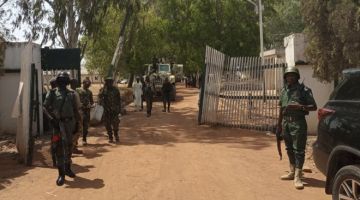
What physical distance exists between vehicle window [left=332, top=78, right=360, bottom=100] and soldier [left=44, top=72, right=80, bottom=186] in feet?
14.0

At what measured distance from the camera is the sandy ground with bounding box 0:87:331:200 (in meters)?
7.66

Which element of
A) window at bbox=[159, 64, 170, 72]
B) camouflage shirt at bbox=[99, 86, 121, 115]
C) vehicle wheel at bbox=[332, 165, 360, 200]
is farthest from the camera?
window at bbox=[159, 64, 170, 72]

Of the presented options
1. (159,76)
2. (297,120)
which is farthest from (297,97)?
(159,76)

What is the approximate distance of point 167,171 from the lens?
937 centimetres

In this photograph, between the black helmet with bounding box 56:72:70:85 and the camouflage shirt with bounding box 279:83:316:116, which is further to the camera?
the black helmet with bounding box 56:72:70:85

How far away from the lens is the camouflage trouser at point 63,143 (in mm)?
8430

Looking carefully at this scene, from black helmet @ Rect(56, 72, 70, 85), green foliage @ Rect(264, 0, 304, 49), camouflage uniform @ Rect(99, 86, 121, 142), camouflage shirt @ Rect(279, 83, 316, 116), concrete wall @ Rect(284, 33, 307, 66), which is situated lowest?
camouflage uniform @ Rect(99, 86, 121, 142)

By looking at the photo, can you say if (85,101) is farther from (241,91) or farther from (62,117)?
(241,91)

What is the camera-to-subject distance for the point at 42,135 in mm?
14859

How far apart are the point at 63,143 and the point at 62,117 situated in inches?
16.4

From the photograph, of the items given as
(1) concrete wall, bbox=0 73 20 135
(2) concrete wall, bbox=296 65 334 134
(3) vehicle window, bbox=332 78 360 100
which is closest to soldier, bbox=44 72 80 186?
(3) vehicle window, bbox=332 78 360 100

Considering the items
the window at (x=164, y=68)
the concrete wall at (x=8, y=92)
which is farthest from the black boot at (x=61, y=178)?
the window at (x=164, y=68)

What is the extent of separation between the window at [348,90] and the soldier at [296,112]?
148 centimetres

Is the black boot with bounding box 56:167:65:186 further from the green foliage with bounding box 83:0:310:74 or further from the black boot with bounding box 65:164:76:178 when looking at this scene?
the green foliage with bounding box 83:0:310:74
